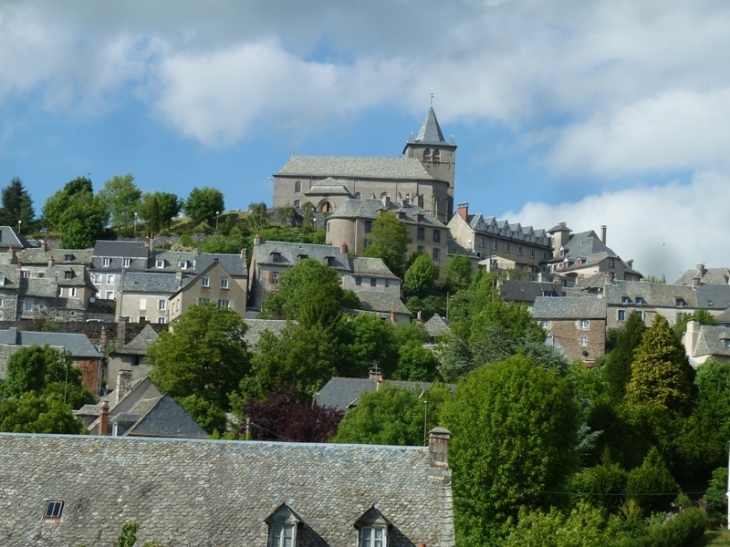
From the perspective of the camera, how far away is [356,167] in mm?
150125

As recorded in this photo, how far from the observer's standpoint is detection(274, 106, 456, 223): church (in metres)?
144

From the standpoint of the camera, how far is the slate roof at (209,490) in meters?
29.0

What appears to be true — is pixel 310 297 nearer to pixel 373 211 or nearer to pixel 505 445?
pixel 373 211

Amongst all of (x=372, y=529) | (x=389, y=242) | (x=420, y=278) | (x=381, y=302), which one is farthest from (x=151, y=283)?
(x=372, y=529)

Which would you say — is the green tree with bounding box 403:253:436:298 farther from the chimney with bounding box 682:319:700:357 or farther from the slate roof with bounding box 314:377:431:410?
the slate roof with bounding box 314:377:431:410

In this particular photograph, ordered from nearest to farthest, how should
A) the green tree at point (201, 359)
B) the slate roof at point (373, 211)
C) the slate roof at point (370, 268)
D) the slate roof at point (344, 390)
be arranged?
the slate roof at point (344, 390) < the green tree at point (201, 359) < the slate roof at point (370, 268) < the slate roof at point (373, 211)

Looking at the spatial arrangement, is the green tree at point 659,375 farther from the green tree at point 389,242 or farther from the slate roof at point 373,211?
the slate roof at point 373,211

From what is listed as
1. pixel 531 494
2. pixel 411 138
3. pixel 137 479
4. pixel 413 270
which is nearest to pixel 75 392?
pixel 531 494

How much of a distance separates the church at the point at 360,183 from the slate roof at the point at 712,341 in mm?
53324

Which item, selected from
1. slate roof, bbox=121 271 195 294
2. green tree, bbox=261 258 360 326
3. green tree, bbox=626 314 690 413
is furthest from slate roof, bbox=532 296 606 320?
slate roof, bbox=121 271 195 294

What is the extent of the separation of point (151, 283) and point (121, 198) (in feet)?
144

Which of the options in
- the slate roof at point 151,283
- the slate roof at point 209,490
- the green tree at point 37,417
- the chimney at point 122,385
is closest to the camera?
the slate roof at point 209,490

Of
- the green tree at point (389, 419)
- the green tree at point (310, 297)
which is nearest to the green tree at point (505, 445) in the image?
the green tree at point (389, 419)

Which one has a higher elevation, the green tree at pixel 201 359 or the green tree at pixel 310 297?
the green tree at pixel 310 297
